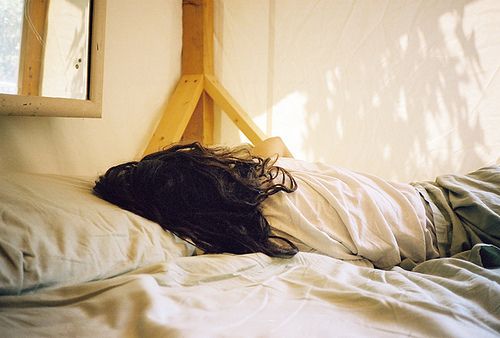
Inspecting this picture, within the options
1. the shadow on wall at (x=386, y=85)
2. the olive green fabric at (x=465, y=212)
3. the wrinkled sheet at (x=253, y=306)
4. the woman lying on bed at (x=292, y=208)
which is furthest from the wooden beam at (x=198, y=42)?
the wrinkled sheet at (x=253, y=306)

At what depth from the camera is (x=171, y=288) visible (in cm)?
64

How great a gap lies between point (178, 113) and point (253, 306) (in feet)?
4.13

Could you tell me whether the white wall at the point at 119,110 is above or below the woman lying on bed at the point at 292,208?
above

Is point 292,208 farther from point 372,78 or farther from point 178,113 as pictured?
point 372,78

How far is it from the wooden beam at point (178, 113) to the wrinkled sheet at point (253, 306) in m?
1.00

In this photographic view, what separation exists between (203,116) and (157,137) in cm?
33

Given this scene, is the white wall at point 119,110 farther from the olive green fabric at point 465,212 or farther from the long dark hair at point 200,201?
the olive green fabric at point 465,212

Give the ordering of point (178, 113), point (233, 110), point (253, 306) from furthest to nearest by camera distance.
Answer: point (233, 110)
point (178, 113)
point (253, 306)

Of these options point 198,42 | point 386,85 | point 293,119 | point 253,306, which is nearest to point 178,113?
point 198,42

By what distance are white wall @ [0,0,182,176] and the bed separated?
43cm

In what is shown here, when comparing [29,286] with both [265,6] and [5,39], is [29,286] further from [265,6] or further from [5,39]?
[265,6]

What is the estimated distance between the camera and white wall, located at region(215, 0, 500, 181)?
1.86m

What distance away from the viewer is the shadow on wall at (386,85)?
186 centimetres

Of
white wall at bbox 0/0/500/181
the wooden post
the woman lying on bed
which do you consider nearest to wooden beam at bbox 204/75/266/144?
the wooden post
